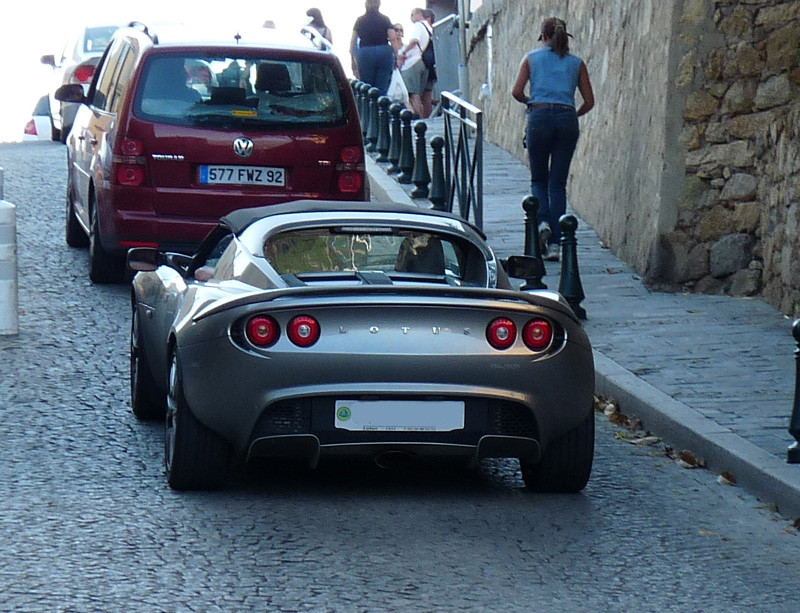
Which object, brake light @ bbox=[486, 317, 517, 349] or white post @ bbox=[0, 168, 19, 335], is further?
white post @ bbox=[0, 168, 19, 335]

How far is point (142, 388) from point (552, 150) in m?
5.77

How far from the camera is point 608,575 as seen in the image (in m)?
5.63

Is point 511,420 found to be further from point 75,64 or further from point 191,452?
point 75,64

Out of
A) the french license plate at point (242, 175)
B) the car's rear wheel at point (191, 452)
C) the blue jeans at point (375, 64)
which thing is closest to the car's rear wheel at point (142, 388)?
the car's rear wheel at point (191, 452)

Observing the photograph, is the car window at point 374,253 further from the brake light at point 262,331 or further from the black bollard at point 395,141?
the black bollard at point 395,141

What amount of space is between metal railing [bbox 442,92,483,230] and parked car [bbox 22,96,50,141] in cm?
1504

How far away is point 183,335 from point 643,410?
2.75 m

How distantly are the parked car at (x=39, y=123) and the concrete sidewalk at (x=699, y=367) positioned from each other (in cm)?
1644

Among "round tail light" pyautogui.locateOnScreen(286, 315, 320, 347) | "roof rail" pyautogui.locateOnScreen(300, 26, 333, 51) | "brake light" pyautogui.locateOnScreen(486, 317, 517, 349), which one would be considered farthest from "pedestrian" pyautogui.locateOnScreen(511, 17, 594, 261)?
"round tail light" pyautogui.locateOnScreen(286, 315, 320, 347)

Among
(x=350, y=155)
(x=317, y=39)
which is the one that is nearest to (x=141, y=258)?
(x=350, y=155)

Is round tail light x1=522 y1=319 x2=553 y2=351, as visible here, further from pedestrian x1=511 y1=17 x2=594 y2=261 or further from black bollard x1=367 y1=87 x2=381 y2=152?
black bollard x1=367 y1=87 x2=381 y2=152

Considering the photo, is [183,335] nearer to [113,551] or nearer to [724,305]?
[113,551]

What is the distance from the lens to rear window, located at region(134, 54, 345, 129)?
1133 cm

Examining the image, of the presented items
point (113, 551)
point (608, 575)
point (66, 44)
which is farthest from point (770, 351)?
point (66, 44)
